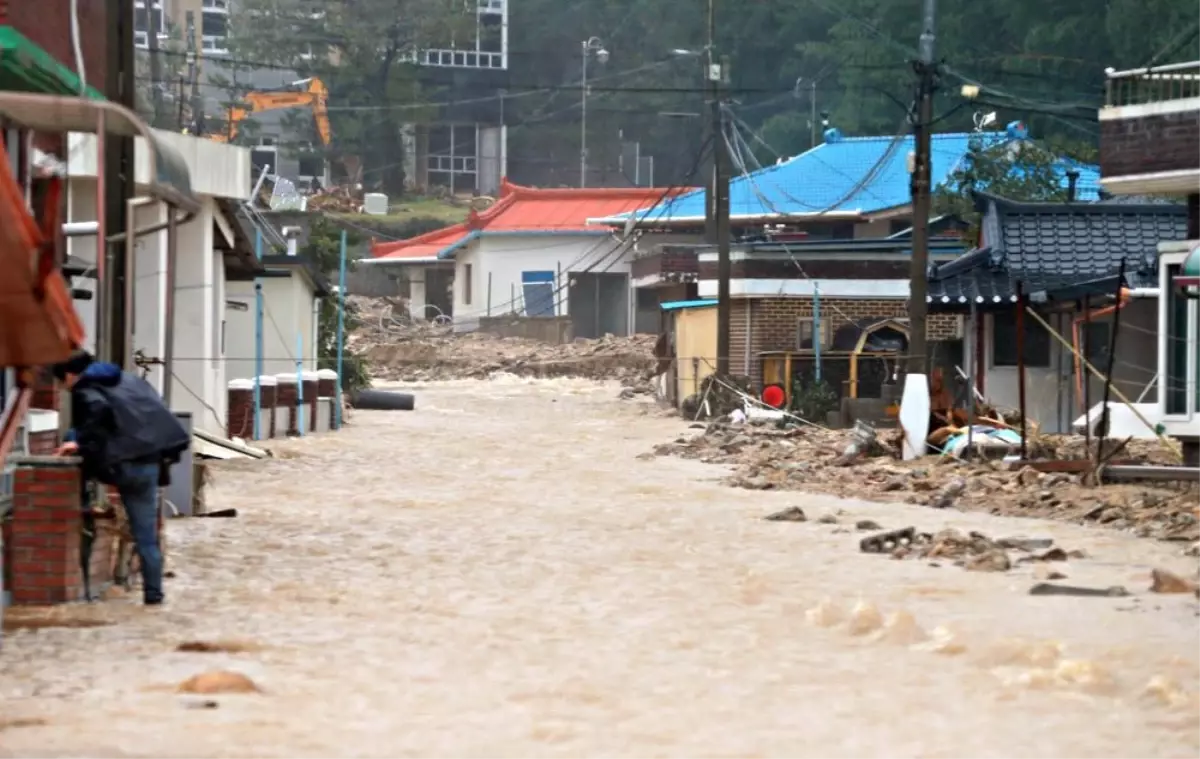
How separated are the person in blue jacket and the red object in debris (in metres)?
24.5

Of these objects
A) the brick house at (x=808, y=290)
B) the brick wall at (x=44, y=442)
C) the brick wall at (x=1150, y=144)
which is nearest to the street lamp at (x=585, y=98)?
the brick house at (x=808, y=290)

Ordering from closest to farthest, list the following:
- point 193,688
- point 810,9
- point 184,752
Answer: point 184,752 → point 193,688 → point 810,9

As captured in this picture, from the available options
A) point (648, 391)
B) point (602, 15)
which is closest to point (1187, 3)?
point (648, 391)

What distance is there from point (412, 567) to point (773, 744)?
21.9 feet

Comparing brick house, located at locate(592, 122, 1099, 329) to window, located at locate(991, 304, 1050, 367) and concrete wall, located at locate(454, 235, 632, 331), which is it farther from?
window, located at locate(991, 304, 1050, 367)

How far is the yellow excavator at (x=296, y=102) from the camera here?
74062mm

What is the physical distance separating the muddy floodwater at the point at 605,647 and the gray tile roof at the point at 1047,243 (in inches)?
472

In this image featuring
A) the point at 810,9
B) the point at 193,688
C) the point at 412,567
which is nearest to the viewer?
the point at 193,688

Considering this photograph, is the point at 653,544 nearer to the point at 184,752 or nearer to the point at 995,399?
the point at 184,752

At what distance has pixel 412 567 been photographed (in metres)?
14.6

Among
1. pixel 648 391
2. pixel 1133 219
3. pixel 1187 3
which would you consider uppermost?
pixel 1187 3

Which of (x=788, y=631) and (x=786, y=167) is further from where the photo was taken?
(x=786, y=167)

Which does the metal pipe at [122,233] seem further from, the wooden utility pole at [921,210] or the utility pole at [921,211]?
the wooden utility pole at [921,210]

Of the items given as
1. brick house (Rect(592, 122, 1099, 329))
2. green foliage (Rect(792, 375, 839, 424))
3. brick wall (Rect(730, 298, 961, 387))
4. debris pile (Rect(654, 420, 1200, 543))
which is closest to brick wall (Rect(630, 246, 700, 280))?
brick house (Rect(592, 122, 1099, 329))
